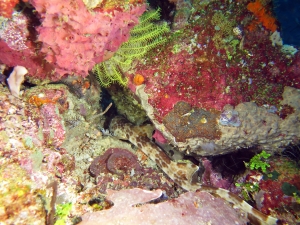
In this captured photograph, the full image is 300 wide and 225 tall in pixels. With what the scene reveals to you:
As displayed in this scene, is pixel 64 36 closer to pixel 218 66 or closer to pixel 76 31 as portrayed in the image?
pixel 76 31

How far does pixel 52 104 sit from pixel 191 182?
281 centimetres

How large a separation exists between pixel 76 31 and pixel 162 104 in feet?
5.68

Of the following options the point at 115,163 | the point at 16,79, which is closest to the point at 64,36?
the point at 16,79

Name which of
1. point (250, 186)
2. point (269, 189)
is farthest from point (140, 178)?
point (269, 189)

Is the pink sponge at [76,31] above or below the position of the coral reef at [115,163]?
above

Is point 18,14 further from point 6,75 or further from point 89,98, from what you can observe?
point 89,98

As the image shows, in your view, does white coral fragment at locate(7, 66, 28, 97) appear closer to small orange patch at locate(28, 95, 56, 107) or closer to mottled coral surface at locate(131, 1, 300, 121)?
small orange patch at locate(28, 95, 56, 107)

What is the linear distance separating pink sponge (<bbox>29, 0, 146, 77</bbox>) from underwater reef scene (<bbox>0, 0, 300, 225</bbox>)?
0.01 meters

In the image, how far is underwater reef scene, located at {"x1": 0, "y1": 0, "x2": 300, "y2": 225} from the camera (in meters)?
2.64

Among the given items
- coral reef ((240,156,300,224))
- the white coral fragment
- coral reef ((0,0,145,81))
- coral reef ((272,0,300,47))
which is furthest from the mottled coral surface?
coral reef ((272,0,300,47))

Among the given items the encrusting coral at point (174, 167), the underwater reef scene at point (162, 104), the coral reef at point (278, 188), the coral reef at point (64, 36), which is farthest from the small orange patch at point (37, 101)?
the coral reef at point (278, 188)

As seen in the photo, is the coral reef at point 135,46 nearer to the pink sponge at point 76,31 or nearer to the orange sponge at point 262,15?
the pink sponge at point 76,31

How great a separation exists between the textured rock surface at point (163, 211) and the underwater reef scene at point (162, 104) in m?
0.02

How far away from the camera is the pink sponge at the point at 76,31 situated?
8.09 ft
